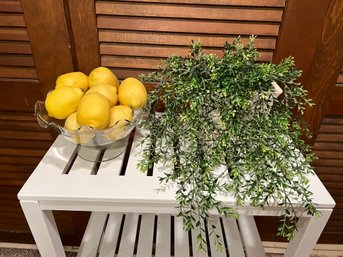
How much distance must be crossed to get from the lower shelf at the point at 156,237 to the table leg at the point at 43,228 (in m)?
0.16

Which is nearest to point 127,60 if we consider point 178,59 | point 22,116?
point 178,59

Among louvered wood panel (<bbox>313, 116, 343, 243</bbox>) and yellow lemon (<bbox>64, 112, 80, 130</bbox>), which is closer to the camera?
yellow lemon (<bbox>64, 112, 80, 130</bbox>)

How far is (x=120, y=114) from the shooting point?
25.4 inches

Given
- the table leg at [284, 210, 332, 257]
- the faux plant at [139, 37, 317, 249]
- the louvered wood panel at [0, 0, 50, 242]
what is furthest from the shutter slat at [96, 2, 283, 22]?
the table leg at [284, 210, 332, 257]

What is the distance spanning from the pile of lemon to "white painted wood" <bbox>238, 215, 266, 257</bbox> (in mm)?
527

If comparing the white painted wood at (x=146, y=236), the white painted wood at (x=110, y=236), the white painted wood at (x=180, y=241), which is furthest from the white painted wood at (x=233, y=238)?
the white painted wood at (x=110, y=236)

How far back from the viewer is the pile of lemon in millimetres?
593

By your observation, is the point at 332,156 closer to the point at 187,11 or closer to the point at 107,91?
the point at 187,11

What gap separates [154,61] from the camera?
0.84 metres

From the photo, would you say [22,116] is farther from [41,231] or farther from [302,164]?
[302,164]

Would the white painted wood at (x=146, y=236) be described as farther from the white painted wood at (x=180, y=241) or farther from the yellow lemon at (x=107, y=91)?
the yellow lemon at (x=107, y=91)

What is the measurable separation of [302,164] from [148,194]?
12.8 inches

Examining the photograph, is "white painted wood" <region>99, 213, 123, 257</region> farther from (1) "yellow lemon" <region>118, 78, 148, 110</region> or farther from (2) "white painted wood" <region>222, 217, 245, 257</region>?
(1) "yellow lemon" <region>118, 78, 148, 110</region>

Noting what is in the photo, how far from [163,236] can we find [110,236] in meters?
0.16
